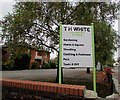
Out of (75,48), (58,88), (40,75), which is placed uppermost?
(75,48)

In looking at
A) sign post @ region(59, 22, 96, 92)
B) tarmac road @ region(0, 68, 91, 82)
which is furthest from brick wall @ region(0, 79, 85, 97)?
tarmac road @ region(0, 68, 91, 82)

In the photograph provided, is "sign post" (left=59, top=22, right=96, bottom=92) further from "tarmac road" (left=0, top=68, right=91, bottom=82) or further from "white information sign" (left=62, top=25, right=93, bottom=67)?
"tarmac road" (left=0, top=68, right=91, bottom=82)

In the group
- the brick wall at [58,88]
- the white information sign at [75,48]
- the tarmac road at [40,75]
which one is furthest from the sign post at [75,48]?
the tarmac road at [40,75]

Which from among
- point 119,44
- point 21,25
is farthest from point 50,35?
point 119,44

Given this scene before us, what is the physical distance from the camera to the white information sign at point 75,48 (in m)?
3.62

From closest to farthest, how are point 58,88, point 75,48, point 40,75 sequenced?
point 58,88 → point 75,48 → point 40,75

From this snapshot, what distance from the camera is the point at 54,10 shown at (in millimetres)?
6656

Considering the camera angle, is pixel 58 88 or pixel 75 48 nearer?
pixel 58 88

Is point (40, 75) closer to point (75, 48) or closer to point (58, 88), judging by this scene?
point (75, 48)

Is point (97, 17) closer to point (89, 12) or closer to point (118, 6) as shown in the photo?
point (89, 12)

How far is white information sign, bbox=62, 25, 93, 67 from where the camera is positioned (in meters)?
3.62

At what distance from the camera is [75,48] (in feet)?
11.9

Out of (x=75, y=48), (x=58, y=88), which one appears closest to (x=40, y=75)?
(x=75, y=48)

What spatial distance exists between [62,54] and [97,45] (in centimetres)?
316
